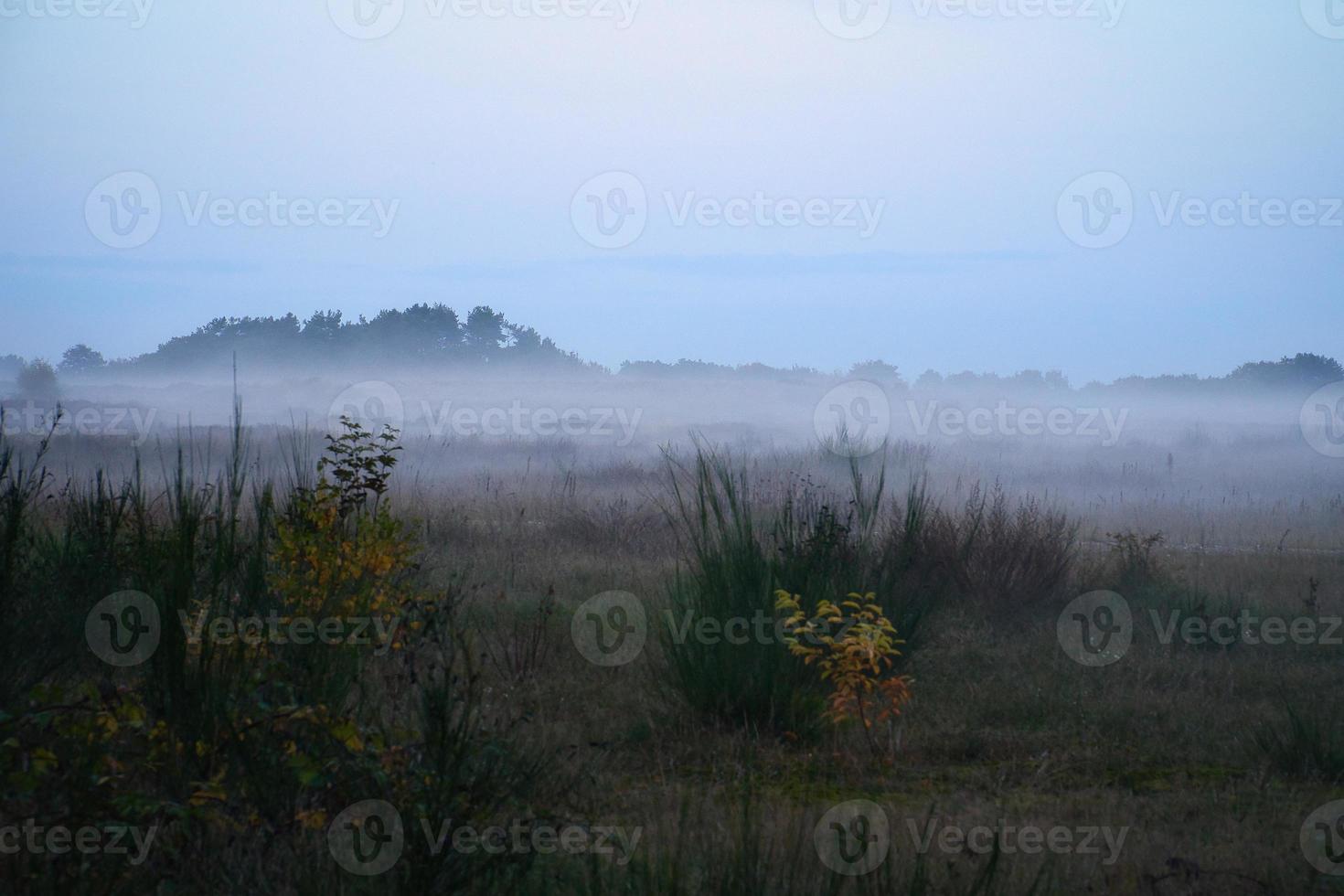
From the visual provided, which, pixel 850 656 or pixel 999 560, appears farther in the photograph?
pixel 999 560

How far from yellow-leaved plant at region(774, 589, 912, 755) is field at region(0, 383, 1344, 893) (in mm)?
38

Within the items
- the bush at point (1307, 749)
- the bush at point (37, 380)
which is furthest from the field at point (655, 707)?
the bush at point (37, 380)

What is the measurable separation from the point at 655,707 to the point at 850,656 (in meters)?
1.28

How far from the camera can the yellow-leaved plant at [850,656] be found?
539 cm

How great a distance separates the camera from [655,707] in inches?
240

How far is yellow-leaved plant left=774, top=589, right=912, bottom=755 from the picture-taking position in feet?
17.7

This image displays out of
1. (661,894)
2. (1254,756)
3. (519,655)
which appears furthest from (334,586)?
(1254,756)

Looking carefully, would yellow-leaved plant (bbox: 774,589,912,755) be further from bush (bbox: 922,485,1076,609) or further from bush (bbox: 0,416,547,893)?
bush (bbox: 922,485,1076,609)

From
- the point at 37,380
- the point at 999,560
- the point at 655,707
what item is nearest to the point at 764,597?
the point at 655,707

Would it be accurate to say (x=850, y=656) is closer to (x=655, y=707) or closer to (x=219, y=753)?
(x=655, y=707)

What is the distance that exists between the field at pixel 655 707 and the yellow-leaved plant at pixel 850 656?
0.13 feet

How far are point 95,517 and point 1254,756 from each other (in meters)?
7.27

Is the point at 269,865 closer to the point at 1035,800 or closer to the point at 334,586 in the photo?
the point at 334,586

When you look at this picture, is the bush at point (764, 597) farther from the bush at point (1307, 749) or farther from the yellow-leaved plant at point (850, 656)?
the bush at point (1307, 749)
